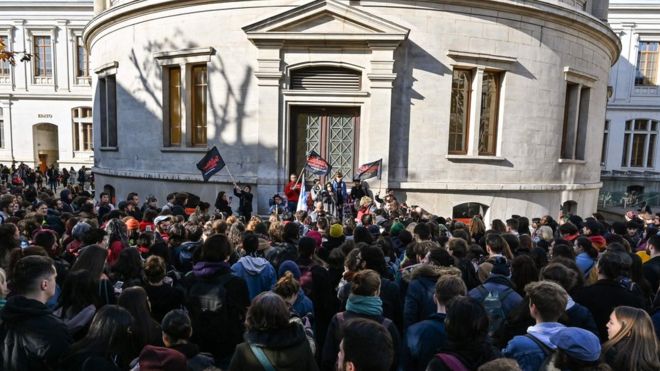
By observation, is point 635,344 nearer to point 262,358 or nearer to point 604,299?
point 604,299

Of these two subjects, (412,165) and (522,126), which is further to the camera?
(522,126)

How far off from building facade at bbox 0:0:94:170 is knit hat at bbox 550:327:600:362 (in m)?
40.4

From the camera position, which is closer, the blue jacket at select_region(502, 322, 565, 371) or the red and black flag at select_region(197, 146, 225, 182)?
the blue jacket at select_region(502, 322, 565, 371)

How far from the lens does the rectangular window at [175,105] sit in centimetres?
1514

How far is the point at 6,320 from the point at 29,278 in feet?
0.92

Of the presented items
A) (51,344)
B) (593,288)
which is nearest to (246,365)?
(51,344)

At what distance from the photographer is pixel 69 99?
123ft

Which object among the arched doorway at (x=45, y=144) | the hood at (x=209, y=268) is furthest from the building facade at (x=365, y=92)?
the arched doorway at (x=45, y=144)

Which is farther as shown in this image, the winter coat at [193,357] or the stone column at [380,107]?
the stone column at [380,107]

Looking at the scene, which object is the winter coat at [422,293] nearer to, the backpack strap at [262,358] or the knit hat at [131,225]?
the backpack strap at [262,358]

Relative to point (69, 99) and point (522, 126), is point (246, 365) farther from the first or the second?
point (69, 99)

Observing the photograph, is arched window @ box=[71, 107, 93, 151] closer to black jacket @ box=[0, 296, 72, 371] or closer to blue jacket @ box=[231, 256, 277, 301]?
blue jacket @ box=[231, 256, 277, 301]

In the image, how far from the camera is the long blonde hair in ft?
8.84

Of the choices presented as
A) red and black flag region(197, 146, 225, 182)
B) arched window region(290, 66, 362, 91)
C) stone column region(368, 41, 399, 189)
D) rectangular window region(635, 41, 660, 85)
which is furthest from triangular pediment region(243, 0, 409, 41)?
rectangular window region(635, 41, 660, 85)
